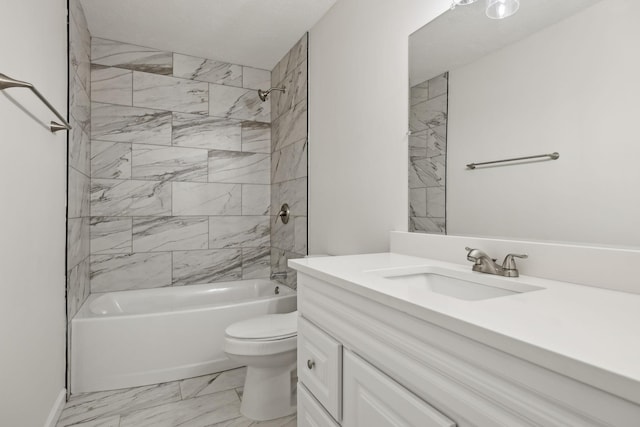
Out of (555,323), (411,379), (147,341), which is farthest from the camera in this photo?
(147,341)

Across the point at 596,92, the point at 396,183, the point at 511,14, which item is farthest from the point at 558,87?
the point at 396,183

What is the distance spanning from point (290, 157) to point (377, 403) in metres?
2.37

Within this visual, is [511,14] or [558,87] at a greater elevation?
[511,14]

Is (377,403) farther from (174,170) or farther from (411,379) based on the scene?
(174,170)

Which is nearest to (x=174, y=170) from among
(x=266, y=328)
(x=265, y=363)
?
(x=266, y=328)

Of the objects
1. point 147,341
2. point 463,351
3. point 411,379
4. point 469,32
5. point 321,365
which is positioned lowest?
point 147,341

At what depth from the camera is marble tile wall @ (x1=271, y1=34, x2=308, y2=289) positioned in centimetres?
273

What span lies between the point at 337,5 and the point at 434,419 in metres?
2.40

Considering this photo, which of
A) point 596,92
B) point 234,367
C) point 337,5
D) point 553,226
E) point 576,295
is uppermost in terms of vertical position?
point 337,5

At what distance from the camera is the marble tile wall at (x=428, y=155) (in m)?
1.46

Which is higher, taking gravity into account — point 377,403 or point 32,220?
point 32,220

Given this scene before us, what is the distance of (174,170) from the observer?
299cm

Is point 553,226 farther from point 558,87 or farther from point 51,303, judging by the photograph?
point 51,303

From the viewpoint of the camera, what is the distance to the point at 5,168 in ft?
3.77
